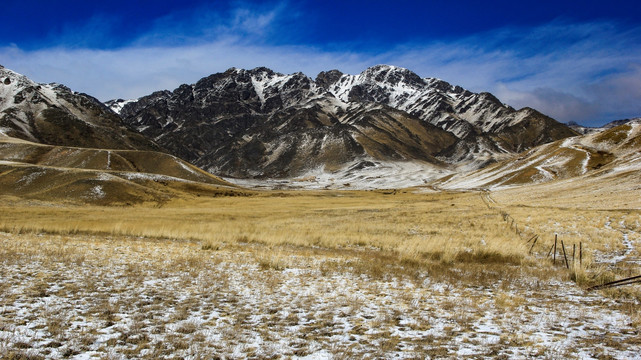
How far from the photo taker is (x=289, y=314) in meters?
8.44

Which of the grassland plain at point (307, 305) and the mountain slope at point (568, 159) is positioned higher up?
the mountain slope at point (568, 159)

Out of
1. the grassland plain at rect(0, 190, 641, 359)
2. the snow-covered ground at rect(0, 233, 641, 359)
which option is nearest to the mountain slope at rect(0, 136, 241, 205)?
the grassland plain at rect(0, 190, 641, 359)

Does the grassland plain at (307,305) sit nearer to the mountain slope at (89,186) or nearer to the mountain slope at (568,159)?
the mountain slope at (89,186)

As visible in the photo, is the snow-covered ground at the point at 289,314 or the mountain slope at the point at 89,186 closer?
the snow-covered ground at the point at 289,314

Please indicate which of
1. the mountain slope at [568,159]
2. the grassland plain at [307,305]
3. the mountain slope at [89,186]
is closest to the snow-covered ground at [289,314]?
the grassland plain at [307,305]

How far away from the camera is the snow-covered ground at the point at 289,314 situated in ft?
21.2

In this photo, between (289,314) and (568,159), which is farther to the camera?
(568,159)

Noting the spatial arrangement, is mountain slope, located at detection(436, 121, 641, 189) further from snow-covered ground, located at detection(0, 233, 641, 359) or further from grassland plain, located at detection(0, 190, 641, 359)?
snow-covered ground, located at detection(0, 233, 641, 359)

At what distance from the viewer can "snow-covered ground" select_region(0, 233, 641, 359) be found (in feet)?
21.2

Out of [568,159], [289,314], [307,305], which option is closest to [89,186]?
[307,305]

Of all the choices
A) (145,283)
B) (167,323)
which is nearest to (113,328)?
(167,323)

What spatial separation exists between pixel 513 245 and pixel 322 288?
456 inches

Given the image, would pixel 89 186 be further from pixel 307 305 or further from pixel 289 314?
pixel 289 314

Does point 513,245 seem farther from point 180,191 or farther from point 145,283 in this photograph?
point 180,191
